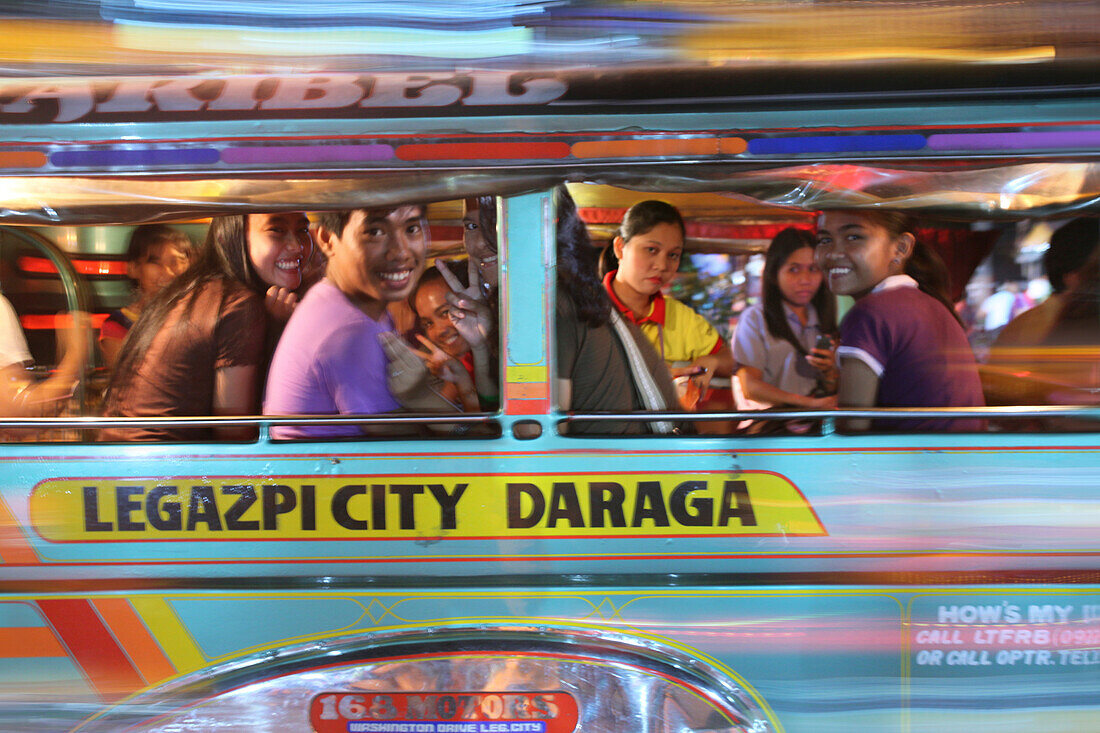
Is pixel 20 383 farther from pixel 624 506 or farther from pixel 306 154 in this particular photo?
pixel 624 506

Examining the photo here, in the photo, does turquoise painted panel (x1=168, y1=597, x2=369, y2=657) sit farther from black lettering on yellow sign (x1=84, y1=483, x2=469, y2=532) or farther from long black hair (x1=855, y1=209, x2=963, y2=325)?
long black hair (x1=855, y1=209, x2=963, y2=325)

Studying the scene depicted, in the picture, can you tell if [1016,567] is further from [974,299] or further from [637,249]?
[637,249]

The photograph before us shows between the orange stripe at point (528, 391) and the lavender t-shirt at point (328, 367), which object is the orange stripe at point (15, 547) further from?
the orange stripe at point (528, 391)

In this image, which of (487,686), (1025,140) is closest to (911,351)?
(1025,140)

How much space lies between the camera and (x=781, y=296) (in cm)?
254

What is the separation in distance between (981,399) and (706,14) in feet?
4.61

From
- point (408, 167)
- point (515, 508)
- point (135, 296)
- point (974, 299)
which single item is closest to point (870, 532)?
point (515, 508)

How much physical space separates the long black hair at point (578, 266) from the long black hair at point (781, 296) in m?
0.64

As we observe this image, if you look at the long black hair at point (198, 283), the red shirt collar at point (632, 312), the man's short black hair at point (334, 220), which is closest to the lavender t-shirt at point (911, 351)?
the red shirt collar at point (632, 312)

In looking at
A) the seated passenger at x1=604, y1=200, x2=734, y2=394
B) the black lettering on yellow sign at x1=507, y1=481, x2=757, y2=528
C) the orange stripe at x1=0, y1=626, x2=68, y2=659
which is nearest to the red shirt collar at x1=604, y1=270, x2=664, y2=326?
the seated passenger at x1=604, y1=200, x2=734, y2=394

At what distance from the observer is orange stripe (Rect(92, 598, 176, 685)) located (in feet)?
6.88

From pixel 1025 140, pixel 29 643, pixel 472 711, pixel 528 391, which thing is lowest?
pixel 472 711

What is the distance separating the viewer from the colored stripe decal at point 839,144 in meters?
2.02

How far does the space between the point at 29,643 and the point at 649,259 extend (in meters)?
2.21
